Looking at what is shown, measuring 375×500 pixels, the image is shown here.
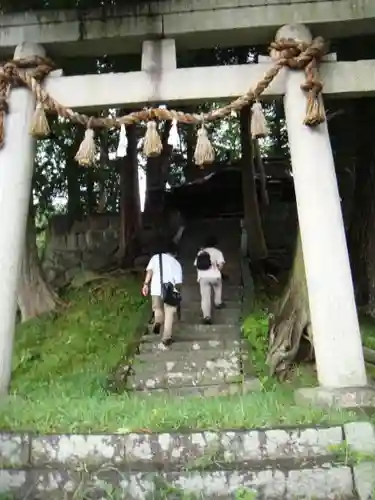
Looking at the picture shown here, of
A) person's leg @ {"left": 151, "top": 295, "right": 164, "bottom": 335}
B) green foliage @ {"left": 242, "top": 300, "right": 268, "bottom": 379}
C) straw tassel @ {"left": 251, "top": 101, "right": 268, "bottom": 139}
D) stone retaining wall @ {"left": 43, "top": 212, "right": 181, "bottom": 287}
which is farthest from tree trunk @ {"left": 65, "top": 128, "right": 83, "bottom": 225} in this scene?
straw tassel @ {"left": 251, "top": 101, "right": 268, "bottom": 139}

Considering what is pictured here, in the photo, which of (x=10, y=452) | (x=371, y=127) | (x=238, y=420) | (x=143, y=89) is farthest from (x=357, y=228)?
(x=10, y=452)

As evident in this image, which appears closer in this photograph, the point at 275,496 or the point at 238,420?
the point at 275,496

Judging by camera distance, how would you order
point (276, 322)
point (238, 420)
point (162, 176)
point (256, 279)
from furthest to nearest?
point (162, 176) < point (256, 279) < point (276, 322) < point (238, 420)

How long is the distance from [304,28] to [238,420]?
12.5 ft

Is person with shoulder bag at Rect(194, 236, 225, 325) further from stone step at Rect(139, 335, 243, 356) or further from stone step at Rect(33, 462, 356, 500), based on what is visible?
stone step at Rect(33, 462, 356, 500)

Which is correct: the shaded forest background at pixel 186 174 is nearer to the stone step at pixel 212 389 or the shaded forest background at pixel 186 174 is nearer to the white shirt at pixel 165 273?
the stone step at pixel 212 389

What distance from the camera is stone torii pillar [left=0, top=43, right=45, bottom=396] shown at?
5544mm

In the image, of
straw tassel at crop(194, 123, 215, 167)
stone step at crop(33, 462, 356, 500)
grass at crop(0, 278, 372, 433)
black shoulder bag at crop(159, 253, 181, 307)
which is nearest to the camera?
stone step at crop(33, 462, 356, 500)

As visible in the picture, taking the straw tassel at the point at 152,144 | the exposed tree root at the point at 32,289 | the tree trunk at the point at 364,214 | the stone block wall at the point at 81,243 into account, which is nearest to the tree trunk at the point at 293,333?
the tree trunk at the point at 364,214

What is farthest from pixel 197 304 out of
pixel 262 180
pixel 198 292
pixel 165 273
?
pixel 262 180

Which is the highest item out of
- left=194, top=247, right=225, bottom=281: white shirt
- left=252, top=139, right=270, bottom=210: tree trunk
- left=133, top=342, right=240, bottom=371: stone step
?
left=252, top=139, right=270, bottom=210: tree trunk

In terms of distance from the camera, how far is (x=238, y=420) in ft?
13.7

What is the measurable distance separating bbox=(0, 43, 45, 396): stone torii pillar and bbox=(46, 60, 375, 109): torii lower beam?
0.46 m

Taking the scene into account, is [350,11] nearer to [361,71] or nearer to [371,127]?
[361,71]
